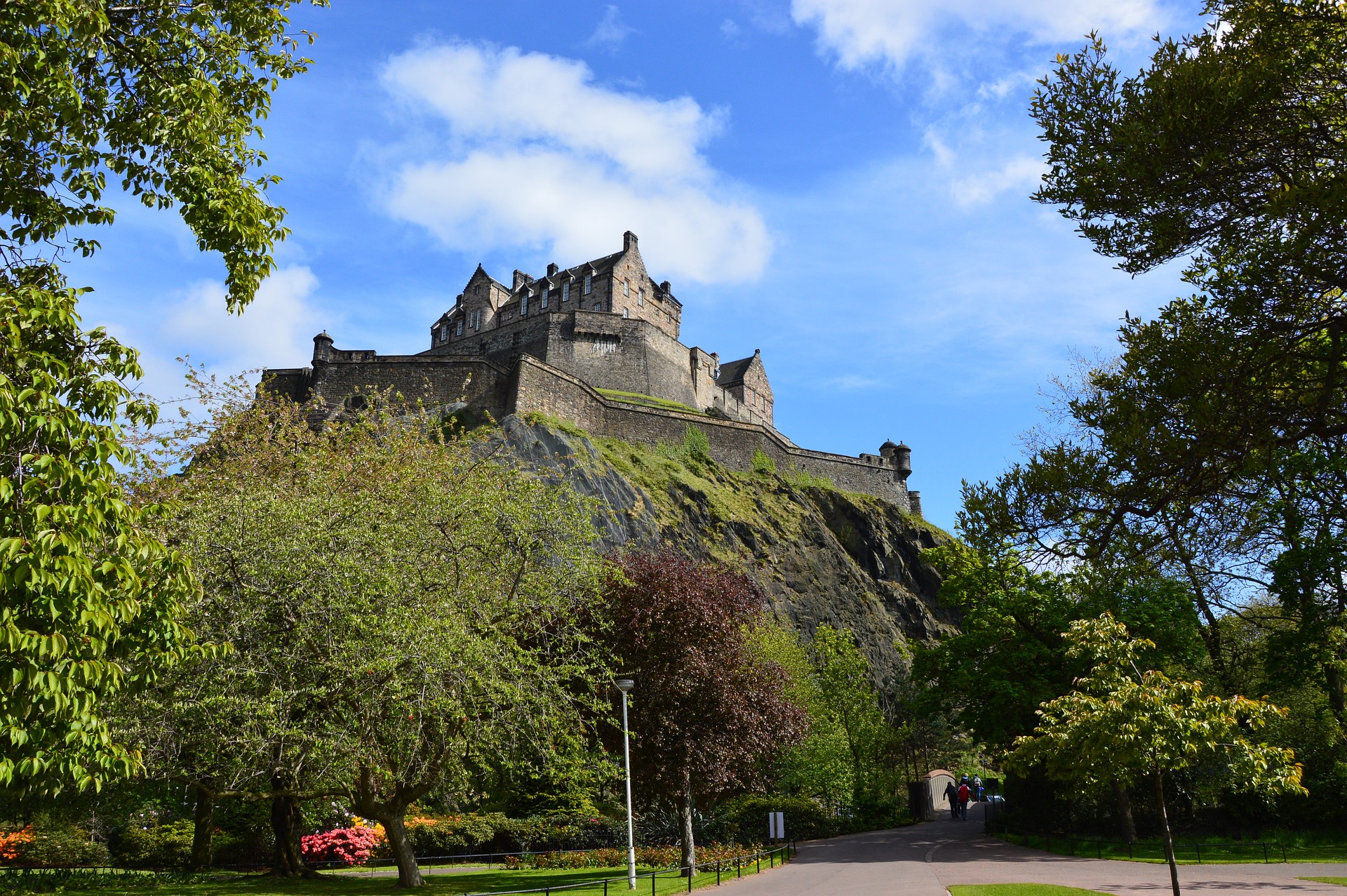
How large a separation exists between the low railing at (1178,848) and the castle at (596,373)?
104 feet

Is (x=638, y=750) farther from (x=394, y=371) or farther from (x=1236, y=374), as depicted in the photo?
(x=394, y=371)

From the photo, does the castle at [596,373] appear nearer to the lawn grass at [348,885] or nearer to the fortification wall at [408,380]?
the fortification wall at [408,380]

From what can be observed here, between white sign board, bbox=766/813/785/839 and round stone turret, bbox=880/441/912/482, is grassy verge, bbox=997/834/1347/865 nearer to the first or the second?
white sign board, bbox=766/813/785/839

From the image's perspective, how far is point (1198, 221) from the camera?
30.1 feet

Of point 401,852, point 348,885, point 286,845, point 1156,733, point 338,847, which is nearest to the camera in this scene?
point 1156,733

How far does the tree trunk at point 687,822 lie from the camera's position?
63.9ft

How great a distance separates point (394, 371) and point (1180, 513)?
4281 cm

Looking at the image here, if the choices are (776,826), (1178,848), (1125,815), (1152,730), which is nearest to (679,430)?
(1125,815)

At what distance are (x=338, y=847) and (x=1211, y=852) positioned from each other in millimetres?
22427

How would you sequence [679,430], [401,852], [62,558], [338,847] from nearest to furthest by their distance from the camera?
[62,558] → [401,852] → [338,847] → [679,430]

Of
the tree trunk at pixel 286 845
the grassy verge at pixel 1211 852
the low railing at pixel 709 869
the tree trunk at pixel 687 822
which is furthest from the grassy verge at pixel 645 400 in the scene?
the tree trunk at pixel 286 845

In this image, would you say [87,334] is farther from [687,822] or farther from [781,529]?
[781,529]

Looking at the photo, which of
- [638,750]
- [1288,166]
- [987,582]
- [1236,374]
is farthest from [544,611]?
[987,582]

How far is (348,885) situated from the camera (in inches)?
697
